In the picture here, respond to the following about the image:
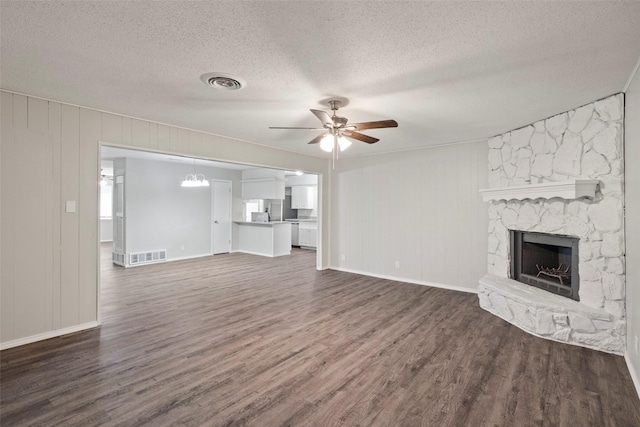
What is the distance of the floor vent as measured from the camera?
23.1 ft

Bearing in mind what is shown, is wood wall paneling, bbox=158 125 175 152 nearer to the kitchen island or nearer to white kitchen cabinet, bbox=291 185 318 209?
the kitchen island

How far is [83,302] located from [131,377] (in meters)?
1.52

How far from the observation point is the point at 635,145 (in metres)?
2.53

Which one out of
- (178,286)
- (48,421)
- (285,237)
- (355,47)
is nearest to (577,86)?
(355,47)

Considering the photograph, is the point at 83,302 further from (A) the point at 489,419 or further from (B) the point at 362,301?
(A) the point at 489,419

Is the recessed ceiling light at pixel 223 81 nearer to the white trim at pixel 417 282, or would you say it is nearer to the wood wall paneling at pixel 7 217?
the wood wall paneling at pixel 7 217

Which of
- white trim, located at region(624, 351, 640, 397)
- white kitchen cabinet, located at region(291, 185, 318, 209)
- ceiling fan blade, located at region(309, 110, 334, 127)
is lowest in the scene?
white trim, located at region(624, 351, 640, 397)

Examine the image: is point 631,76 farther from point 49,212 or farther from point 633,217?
point 49,212

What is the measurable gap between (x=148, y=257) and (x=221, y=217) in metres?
2.18

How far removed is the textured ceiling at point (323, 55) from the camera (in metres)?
1.72

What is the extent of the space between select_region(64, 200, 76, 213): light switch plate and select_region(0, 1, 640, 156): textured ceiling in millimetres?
1080

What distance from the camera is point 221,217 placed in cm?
880

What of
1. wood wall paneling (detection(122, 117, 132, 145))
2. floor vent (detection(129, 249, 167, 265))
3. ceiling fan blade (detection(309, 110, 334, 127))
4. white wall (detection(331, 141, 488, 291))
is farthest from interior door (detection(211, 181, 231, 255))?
ceiling fan blade (detection(309, 110, 334, 127))

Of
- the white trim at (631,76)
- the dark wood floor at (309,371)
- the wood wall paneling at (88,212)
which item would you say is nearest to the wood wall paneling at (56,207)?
the wood wall paneling at (88,212)
